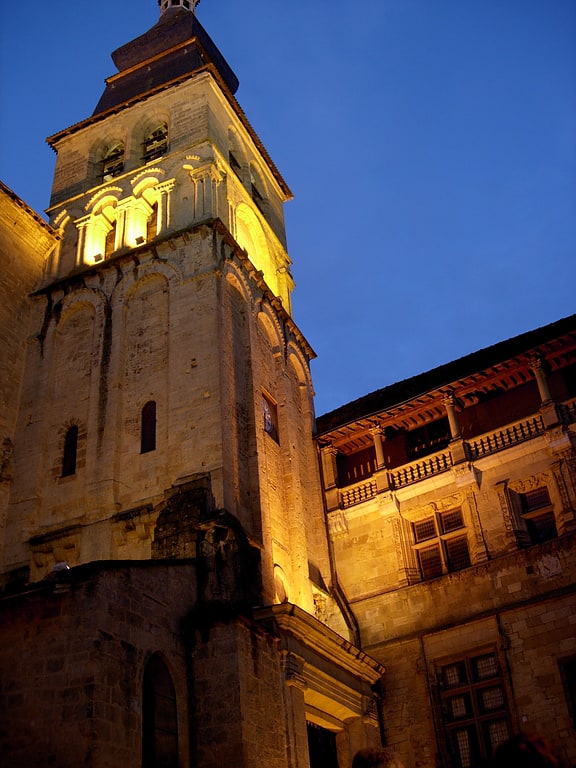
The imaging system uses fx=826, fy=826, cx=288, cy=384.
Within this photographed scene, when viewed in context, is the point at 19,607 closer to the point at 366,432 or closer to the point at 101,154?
the point at 366,432

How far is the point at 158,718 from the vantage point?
13.8m

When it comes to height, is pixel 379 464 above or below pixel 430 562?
above

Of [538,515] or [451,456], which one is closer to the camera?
[538,515]

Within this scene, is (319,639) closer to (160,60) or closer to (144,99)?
(144,99)

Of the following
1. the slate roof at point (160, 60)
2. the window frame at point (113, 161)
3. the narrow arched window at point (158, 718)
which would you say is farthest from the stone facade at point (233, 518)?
the slate roof at point (160, 60)

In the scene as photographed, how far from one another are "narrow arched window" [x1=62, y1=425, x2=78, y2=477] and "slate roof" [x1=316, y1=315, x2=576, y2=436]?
683cm

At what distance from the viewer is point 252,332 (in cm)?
2259

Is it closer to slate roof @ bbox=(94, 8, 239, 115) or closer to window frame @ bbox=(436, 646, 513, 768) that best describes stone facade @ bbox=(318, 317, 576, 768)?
window frame @ bbox=(436, 646, 513, 768)

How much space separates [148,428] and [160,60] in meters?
17.2

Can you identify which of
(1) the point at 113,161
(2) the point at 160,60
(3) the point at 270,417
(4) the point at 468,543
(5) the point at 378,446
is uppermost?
(2) the point at 160,60

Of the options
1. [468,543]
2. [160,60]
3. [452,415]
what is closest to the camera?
[468,543]

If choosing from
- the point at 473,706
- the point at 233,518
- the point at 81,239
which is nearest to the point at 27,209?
the point at 81,239

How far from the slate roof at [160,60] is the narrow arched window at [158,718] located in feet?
67.7

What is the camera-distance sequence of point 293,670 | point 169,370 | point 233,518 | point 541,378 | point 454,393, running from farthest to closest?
1. point 454,393
2. point 169,370
3. point 541,378
4. point 233,518
5. point 293,670
